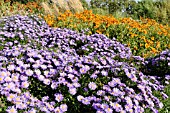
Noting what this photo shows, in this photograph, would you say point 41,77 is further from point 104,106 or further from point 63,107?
point 104,106

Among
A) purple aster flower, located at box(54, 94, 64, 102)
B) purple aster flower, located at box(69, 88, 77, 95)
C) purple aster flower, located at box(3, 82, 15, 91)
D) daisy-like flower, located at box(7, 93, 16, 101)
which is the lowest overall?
purple aster flower, located at box(54, 94, 64, 102)

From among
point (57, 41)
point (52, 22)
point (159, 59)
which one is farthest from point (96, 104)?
point (52, 22)

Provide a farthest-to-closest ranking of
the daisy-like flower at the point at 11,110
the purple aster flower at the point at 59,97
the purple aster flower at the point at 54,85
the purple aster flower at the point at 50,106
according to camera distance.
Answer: the purple aster flower at the point at 54,85 < the purple aster flower at the point at 59,97 < the purple aster flower at the point at 50,106 < the daisy-like flower at the point at 11,110

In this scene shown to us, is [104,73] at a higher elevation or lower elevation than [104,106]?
higher

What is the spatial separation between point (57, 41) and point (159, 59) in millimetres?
1772

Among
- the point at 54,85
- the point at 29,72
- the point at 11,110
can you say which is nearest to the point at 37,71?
the point at 29,72

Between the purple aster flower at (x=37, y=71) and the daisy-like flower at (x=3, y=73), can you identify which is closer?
the daisy-like flower at (x=3, y=73)

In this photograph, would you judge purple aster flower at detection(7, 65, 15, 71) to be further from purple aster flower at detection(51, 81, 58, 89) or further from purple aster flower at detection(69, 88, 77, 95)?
purple aster flower at detection(69, 88, 77, 95)

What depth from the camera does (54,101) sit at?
3.56m

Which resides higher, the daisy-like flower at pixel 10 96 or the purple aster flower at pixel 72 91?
the daisy-like flower at pixel 10 96

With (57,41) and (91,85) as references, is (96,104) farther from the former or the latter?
(57,41)

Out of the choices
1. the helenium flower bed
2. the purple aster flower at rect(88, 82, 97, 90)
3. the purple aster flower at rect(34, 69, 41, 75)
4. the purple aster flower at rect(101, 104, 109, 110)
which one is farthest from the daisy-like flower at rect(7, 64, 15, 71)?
the purple aster flower at rect(101, 104, 109, 110)

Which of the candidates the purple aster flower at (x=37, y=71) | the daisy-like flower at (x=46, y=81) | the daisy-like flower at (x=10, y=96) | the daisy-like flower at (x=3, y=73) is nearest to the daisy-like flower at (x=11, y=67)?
the daisy-like flower at (x=3, y=73)

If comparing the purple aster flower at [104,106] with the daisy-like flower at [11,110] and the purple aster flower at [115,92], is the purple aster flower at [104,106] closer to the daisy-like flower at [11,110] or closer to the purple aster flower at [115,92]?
the purple aster flower at [115,92]
